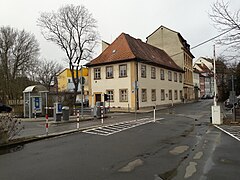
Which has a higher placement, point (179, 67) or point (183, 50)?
point (183, 50)

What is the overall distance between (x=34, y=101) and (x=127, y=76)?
14.9 metres

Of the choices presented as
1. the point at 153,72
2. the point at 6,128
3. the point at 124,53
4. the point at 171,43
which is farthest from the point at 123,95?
the point at 6,128

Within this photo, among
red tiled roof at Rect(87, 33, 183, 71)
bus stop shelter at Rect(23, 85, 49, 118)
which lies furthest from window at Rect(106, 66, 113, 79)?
bus stop shelter at Rect(23, 85, 49, 118)

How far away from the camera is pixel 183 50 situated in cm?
5612

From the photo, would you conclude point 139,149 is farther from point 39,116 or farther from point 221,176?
point 39,116

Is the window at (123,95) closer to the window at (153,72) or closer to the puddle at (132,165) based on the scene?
the window at (153,72)

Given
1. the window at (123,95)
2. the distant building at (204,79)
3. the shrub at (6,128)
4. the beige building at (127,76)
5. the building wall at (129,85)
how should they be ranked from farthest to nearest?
the distant building at (204,79) → the window at (123,95) → the beige building at (127,76) → the building wall at (129,85) → the shrub at (6,128)

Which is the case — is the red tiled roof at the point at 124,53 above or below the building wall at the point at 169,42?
below

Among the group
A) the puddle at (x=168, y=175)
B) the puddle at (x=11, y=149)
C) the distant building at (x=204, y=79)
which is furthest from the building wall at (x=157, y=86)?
the distant building at (x=204, y=79)

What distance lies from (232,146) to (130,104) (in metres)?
26.5

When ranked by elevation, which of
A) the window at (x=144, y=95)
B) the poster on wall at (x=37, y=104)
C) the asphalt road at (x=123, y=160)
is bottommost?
the asphalt road at (x=123, y=160)

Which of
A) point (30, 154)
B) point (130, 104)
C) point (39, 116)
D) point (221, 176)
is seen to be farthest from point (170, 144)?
point (130, 104)

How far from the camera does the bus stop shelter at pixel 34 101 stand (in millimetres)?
26203

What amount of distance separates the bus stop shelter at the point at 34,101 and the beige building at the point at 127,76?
→ 1280 centimetres
